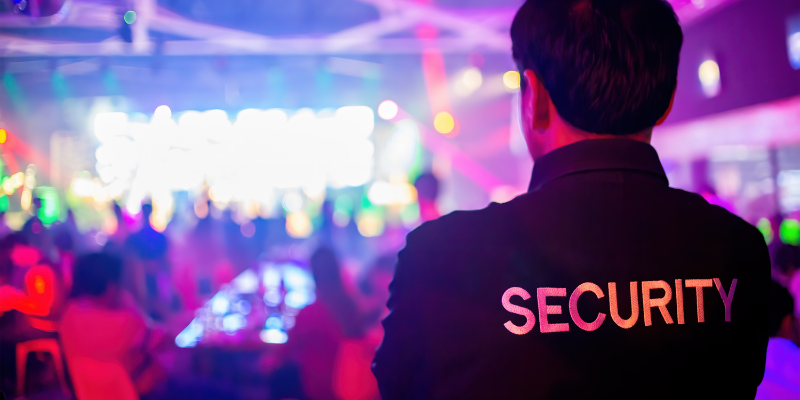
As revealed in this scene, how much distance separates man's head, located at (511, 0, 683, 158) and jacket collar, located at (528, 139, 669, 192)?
0.04 metres

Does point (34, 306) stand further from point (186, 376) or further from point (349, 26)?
point (349, 26)

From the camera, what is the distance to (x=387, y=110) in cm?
971

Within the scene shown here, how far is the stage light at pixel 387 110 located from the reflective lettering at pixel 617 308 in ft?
30.5

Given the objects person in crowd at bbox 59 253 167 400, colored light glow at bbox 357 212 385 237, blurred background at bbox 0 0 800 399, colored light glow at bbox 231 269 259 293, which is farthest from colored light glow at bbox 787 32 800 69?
colored light glow at bbox 357 212 385 237

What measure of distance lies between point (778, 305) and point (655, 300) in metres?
1.74

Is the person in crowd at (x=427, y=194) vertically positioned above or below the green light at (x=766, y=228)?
above

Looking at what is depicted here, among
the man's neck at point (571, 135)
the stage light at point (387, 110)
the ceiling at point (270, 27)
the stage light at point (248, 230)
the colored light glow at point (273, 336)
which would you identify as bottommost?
the colored light glow at point (273, 336)

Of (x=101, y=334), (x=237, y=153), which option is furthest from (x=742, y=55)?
(x=237, y=153)

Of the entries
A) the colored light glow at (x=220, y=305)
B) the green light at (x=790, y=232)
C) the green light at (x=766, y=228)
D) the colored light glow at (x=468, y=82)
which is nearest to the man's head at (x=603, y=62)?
the colored light glow at (x=220, y=305)

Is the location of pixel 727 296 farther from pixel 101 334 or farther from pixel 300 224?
pixel 300 224

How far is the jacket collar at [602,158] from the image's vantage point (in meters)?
0.58

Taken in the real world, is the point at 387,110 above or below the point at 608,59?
above

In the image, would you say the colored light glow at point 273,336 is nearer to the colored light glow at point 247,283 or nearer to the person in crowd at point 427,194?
the colored light glow at point 247,283

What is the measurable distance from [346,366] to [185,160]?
270 inches
